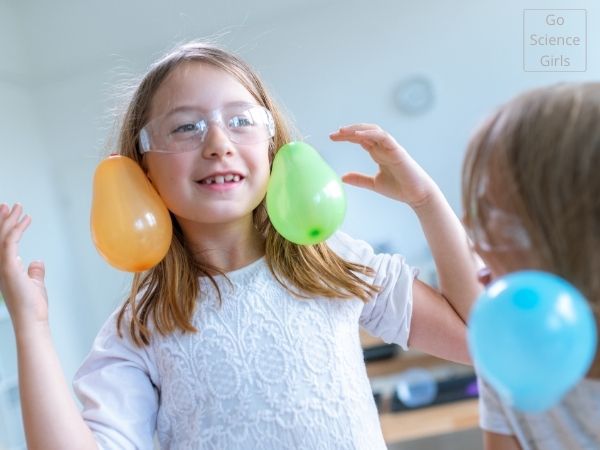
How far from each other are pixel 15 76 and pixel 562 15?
238cm

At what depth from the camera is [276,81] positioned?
2467 mm

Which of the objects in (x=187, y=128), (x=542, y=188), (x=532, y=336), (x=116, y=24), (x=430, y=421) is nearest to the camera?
(x=532, y=336)

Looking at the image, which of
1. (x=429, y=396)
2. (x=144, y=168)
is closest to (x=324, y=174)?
(x=144, y=168)

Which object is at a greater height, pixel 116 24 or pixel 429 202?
pixel 116 24

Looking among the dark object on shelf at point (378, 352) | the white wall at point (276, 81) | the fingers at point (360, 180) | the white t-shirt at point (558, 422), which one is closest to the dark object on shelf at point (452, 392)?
the dark object on shelf at point (378, 352)

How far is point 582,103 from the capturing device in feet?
1.64

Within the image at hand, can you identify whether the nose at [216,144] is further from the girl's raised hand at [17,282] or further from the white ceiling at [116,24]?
the white ceiling at [116,24]

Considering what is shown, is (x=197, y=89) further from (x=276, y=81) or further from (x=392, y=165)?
(x=276, y=81)

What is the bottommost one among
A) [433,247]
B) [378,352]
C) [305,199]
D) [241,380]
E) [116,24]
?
[378,352]

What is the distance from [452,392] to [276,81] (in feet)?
4.38

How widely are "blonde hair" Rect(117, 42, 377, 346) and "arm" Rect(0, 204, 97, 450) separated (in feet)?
0.37

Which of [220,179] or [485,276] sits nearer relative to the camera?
[485,276]

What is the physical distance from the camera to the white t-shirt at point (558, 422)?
555 millimetres

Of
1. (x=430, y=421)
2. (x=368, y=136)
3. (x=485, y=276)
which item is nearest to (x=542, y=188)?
(x=485, y=276)
